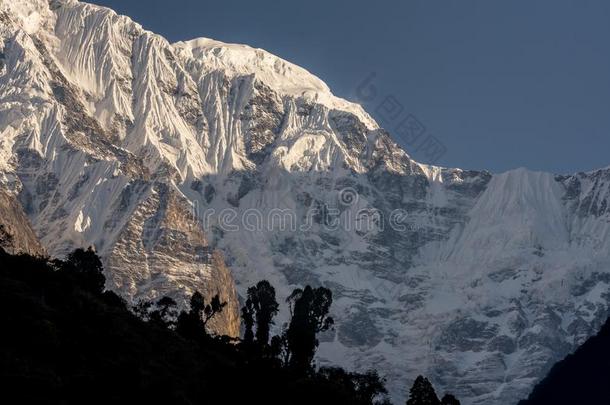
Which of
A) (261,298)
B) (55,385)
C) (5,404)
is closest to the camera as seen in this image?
(5,404)

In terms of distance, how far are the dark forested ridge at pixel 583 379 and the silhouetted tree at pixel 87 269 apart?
41.0m

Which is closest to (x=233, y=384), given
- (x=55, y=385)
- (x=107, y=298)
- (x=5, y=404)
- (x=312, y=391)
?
(x=312, y=391)

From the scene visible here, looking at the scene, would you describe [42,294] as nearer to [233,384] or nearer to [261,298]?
[233,384]

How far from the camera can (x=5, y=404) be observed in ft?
248

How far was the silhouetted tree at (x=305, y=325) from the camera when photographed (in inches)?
5536

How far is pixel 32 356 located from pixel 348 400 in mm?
23987

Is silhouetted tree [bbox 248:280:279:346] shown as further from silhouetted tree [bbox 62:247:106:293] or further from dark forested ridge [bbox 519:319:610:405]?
dark forested ridge [bbox 519:319:610:405]

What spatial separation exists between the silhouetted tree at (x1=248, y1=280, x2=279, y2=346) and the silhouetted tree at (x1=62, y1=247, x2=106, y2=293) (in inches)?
631

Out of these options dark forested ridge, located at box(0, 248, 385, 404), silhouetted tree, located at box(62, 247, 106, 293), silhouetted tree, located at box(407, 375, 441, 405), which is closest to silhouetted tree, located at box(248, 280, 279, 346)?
silhouetted tree, located at box(62, 247, 106, 293)

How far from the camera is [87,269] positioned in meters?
158

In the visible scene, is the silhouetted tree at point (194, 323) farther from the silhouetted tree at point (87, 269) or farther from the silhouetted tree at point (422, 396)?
the silhouetted tree at point (422, 396)

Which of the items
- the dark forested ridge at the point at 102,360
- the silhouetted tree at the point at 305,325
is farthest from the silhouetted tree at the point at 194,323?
the dark forested ridge at the point at 102,360

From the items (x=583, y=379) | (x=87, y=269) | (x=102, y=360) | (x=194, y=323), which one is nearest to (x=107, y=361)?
(x=102, y=360)

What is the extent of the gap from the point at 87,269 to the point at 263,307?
60.9ft
